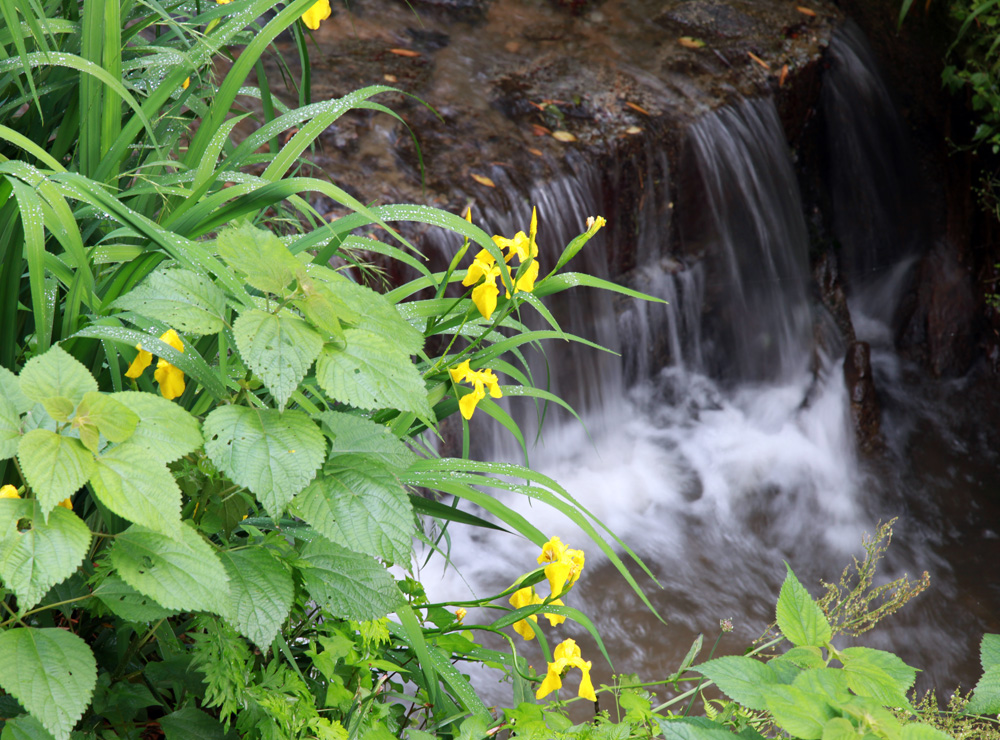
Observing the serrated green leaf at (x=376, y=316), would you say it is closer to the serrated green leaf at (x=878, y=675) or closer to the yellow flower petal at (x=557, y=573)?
the yellow flower petal at (x=557, y=573)

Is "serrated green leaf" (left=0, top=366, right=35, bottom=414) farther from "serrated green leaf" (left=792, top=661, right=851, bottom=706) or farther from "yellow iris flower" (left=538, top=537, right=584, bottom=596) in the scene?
"serrated green leaf" (left=792, top=661, right=851, bottom=706)

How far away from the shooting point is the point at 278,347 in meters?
0.76

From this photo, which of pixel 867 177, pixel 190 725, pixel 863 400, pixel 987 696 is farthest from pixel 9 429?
pixel 867 177

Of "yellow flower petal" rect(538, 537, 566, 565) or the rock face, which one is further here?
the rock face

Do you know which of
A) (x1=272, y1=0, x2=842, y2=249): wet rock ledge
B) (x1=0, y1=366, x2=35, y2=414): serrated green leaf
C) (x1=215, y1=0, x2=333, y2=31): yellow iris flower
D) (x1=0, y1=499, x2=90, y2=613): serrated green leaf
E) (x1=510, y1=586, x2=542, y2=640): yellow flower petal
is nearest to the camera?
(x1=0, y1=499, x2=90, y2=613): serrated green leaf

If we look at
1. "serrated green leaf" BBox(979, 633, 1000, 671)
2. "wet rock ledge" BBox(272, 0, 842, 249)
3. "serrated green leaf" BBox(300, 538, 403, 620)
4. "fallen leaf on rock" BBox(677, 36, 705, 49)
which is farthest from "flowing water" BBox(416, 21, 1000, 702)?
"serrated green leaf" BBox(979, 633, 1000, 671)

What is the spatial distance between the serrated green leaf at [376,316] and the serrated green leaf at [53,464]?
30 cm

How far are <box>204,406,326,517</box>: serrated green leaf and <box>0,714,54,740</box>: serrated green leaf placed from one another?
0.34 meters

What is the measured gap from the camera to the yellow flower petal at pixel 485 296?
1.04 meters

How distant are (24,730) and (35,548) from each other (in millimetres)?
252

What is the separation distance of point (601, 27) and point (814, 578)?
355 centimetres

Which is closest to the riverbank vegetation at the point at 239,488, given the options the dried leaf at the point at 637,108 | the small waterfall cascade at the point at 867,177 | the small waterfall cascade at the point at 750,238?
the dried leaf at the point at 637,108

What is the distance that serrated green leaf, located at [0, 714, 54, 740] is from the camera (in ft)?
2.56

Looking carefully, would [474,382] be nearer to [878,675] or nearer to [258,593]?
[258,593]
